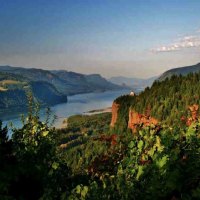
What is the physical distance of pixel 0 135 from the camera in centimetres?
1088

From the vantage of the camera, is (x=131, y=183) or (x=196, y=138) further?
(x=196, y=138)

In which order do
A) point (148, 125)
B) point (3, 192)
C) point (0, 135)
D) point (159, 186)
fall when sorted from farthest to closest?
point (148, 125) → point (0, 135) → point (3, 192) → point (159, 186)

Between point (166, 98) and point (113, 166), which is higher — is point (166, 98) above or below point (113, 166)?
below

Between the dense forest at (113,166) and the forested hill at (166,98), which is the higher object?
the dense forest at (113,166)

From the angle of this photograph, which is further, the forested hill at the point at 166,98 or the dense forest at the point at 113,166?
the forested hill at the point at 166,98

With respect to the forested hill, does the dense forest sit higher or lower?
higher

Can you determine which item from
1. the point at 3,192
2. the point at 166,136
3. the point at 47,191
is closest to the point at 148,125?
the point at 166,136

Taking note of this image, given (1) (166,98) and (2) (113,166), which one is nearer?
(2) (113,166)

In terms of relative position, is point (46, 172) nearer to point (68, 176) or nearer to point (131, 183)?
point (68, 176)

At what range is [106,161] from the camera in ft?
37.8

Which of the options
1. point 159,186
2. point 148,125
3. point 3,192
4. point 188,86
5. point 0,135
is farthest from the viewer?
point 188,86

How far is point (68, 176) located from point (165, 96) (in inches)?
5937

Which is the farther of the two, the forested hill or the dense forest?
the forested hill

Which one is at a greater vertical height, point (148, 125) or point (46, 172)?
point (148, 125)
